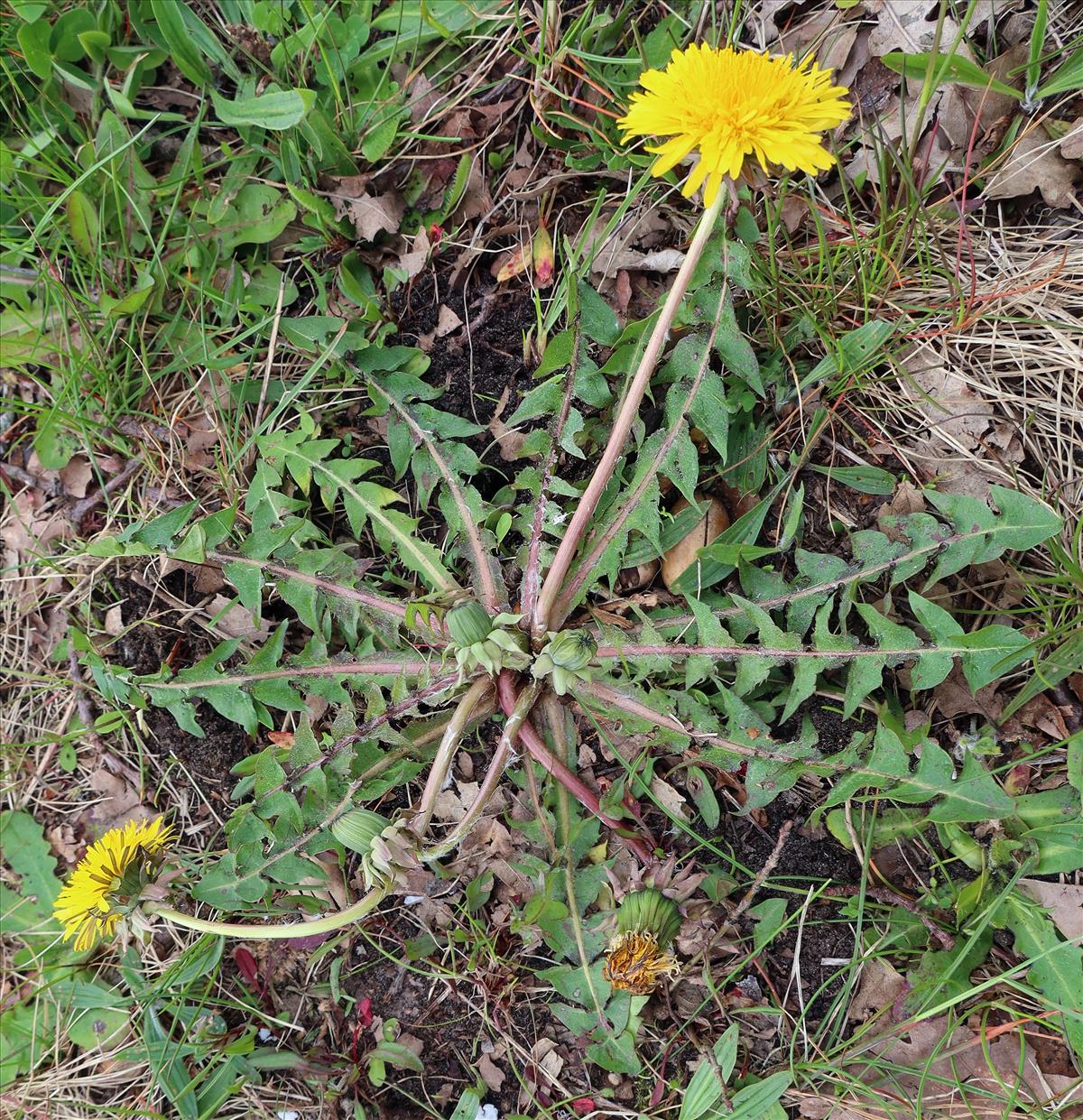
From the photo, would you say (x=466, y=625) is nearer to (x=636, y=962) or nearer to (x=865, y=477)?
(x=636, y=962)

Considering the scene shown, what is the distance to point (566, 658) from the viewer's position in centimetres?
200

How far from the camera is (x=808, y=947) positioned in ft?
7.43

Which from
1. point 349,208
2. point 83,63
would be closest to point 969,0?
point 349,208

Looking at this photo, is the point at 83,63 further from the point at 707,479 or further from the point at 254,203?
the point at 707,479

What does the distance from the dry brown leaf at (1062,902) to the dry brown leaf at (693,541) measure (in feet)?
3.80

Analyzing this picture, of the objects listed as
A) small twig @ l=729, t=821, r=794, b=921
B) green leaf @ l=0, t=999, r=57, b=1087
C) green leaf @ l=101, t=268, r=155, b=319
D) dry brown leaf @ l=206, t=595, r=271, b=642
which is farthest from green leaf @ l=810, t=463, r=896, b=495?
green leaf @ l=0, t=999, r=57, b=1087

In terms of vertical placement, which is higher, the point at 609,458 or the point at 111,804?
the point at 609,458

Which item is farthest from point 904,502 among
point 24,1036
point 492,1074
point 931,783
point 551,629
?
point 24,1036

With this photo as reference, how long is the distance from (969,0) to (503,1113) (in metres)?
3.23

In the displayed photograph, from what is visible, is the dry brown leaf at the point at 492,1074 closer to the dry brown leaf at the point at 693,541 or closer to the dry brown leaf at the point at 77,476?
the dry brown leaf at the point at 693,541

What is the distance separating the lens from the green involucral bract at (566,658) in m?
2.00

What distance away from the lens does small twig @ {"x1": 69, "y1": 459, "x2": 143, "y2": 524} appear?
9.30ft

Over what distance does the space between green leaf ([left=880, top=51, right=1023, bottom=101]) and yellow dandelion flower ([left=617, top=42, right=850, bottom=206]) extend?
0.60 metres

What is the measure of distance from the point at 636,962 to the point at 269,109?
2.60 meters
